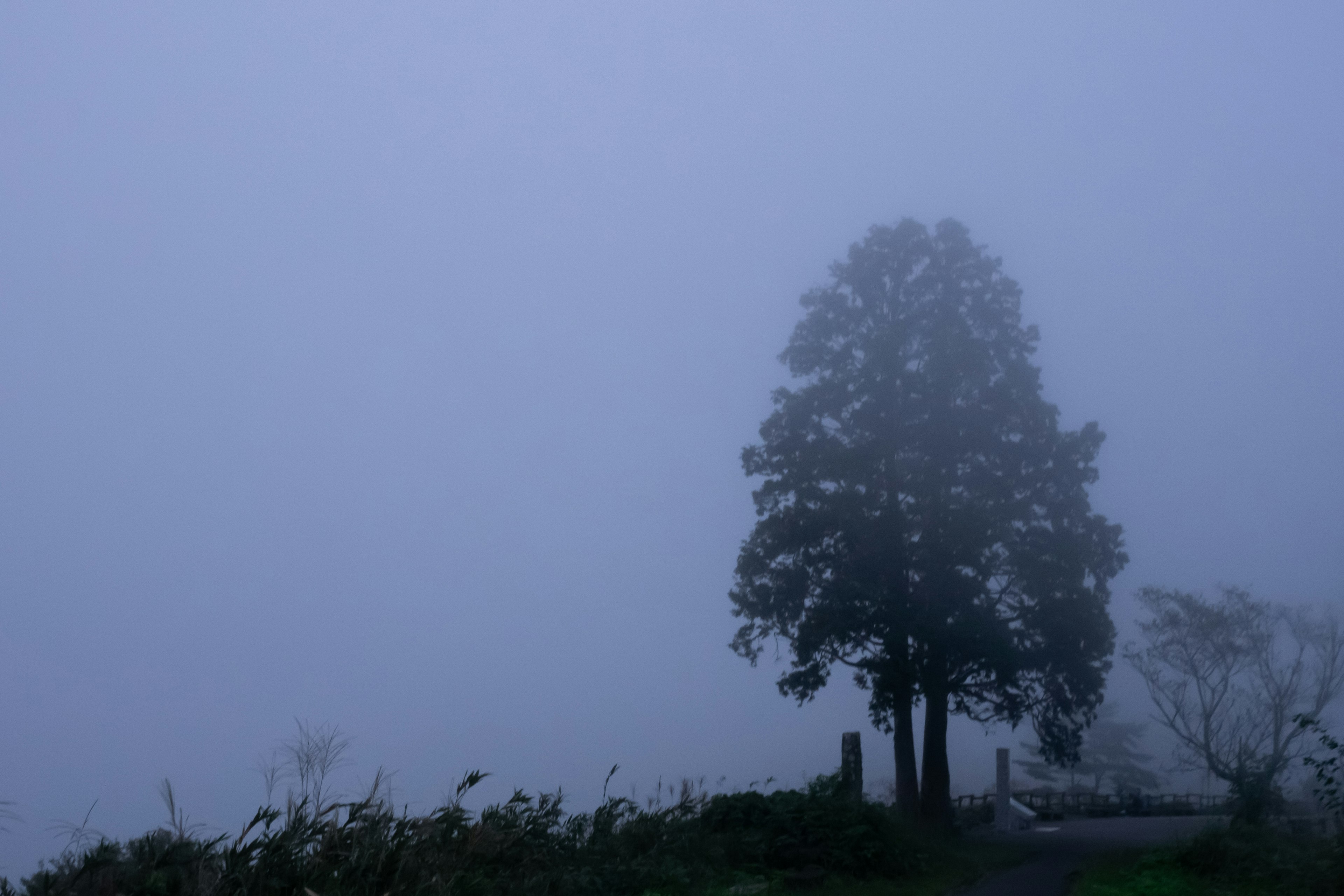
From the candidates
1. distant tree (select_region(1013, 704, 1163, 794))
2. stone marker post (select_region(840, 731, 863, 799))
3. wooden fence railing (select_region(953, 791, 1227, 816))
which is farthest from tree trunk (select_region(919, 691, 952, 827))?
distant tree (select_region(1013, 704, 1163, 794))

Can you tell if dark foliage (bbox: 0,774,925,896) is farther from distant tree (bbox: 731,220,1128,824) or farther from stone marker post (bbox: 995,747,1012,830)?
stone marker post (bbox: 995,747,1012,830)

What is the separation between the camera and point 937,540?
2139 centimetres

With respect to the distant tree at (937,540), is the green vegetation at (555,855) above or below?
below

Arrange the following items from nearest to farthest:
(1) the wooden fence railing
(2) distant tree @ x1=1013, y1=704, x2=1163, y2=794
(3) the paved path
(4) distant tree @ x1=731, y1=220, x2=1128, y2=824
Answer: (3) the paved path < (4) distant tree @ x1=731, y1=220, x2=1128, y2=824 < (1) the wooden fence railing < (2) distant tree @ x1=1013, y1=704, x2=1163, y2=794

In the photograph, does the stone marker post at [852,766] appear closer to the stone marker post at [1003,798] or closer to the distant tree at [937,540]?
the distant tree at [937,540]

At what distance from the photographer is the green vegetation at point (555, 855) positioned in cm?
795

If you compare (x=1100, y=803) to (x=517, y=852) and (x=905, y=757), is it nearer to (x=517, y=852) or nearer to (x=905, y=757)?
(x=905, y=757)

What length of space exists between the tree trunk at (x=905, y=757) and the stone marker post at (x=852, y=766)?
3735 millimetres

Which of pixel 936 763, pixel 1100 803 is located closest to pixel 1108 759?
pixel 1100 803

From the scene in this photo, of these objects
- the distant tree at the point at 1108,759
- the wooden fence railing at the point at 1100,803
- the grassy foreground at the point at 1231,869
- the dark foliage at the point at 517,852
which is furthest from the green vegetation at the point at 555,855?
the distant tree at the point at 1108,759

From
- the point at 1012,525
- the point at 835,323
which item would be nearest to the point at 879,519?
the point at 1012,525

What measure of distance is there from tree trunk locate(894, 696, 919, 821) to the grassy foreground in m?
6.29

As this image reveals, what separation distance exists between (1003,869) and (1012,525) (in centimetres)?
776

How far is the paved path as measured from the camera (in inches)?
565
